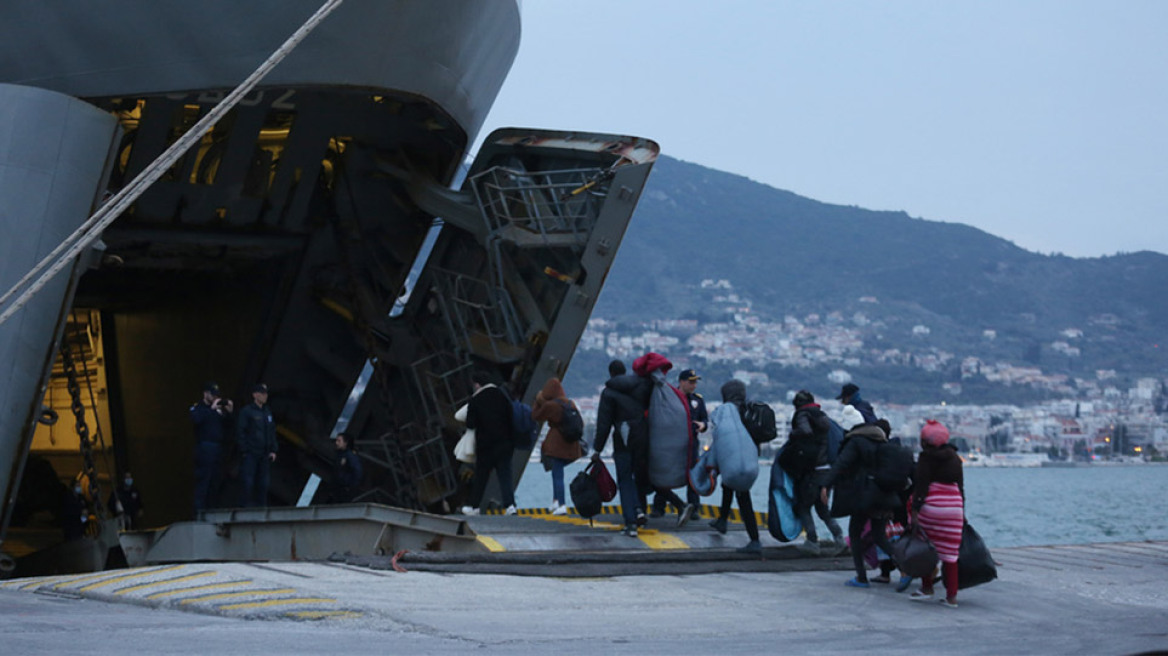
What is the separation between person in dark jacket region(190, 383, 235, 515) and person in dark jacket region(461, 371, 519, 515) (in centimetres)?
244

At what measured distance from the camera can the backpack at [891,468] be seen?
929 cm

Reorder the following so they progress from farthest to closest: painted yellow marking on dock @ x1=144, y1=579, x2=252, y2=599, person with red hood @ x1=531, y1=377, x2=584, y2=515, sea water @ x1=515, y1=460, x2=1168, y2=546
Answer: sea water @ x1=515, y1=460, x2=1168, y2=546, person with red hood @ x1=531, y1=377, x2=584, y2=515, painted yellow marking on dock @ x1=144, y1=579, x2=252, y2=599

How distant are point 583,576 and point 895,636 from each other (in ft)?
8.82

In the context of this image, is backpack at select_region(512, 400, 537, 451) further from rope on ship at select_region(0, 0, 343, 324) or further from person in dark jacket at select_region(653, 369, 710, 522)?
rope on ship at select_region(0, 0, 343, 324)

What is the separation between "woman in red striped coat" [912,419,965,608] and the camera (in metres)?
8.73

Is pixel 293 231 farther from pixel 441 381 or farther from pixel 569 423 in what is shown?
pixel 569 423

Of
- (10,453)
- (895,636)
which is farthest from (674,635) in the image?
(10,453)

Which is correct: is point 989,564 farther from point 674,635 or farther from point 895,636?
point 674,635

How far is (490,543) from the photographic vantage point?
10.3 m

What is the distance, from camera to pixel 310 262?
16750 millimetres

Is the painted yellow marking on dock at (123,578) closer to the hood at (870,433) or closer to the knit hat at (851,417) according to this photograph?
the hood at (870,433)

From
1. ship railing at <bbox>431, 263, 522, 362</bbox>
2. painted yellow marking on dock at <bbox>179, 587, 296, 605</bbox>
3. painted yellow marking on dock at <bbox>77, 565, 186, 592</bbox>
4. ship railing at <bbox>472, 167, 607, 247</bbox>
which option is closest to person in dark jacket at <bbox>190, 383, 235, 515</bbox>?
ship railing at <bbox>431, 263, 522, 362</bbox>

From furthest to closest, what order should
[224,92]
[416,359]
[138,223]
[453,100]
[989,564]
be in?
[416,359]
[138,223]
[453,100]
[224,92]
[989,564]

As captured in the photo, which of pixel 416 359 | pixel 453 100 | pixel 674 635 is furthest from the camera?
pixel 416 359
